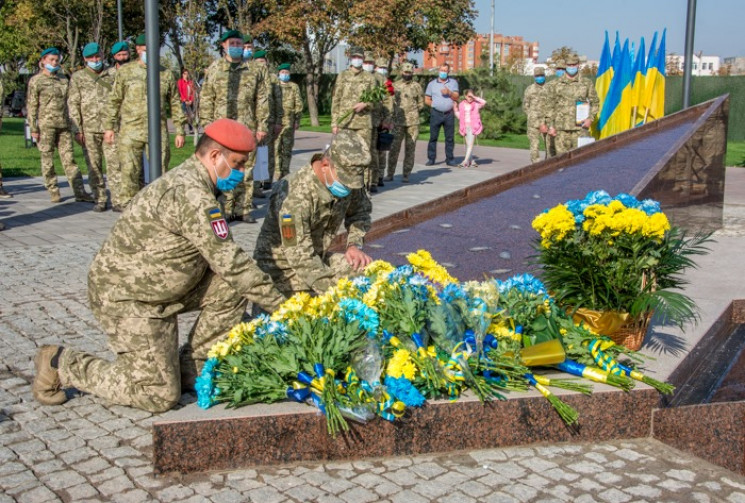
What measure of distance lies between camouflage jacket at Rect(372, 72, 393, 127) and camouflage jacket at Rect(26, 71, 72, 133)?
443 centimetres

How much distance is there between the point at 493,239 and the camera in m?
6.56

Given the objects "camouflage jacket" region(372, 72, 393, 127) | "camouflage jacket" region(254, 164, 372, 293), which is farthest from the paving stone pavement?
"camouflage jacket" region(372, 72, 393, 127)

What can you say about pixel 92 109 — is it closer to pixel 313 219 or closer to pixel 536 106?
pixel 536 106

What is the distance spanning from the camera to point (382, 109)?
14.0m

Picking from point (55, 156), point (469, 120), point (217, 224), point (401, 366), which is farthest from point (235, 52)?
point (55, 156)

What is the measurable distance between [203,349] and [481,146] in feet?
66.5

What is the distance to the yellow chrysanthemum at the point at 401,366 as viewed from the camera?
416 centimetres

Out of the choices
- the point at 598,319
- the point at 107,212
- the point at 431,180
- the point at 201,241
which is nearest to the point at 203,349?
the point at 201,241

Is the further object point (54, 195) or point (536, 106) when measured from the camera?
point (536, 106)

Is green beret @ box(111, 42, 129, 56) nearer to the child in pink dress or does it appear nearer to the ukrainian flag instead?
the child in pink dress

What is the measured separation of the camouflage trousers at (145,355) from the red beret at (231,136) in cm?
78

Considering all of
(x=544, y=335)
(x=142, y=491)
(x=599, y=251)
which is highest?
(x=599, y=251)

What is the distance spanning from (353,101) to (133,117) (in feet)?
12.4

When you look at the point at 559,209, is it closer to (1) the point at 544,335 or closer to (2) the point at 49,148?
(1) the point at 544,335
